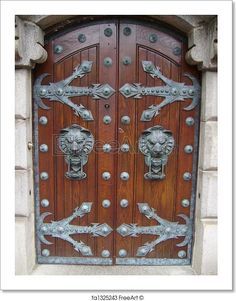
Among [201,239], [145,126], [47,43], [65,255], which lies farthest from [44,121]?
[201,239]

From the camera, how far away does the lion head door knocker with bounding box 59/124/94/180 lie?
163 centimetres

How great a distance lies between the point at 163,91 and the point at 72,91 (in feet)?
1.69

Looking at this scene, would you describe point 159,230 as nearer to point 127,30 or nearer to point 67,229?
point 67,229

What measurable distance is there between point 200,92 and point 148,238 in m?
0.92

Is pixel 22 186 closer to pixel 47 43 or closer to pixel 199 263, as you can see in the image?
pixel 47 43

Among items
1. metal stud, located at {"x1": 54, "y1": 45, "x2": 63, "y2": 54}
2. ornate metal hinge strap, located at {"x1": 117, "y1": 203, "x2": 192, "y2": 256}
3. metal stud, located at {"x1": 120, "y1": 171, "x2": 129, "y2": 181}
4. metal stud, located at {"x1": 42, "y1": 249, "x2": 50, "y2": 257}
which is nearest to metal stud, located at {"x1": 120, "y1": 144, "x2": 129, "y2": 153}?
metal stud, located at {"x1": 120, "y1": 171, "x2": 129, "y2": 181}

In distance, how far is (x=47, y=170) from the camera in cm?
Result: 169

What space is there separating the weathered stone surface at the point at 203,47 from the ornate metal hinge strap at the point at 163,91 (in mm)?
127

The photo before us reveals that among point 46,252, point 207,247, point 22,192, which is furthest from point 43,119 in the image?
point 207,247

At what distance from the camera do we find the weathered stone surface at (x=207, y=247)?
1611mm

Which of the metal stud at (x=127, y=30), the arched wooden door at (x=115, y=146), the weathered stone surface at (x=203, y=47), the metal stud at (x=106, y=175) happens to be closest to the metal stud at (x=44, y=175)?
the arched wooden door at (x=115, y=146)

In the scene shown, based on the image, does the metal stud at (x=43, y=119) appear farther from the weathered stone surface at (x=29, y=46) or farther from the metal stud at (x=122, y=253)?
the metal stud at (x=122, y=253)

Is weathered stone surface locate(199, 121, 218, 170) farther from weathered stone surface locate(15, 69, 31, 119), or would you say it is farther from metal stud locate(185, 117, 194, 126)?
weathered stone surface locate(15, 69, 31, 119)

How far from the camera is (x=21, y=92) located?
5.06 feet
